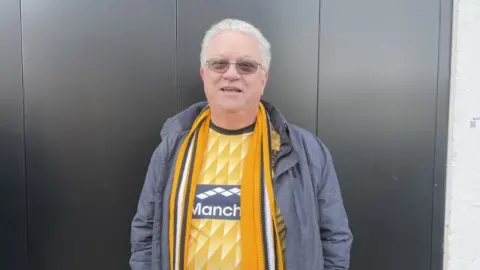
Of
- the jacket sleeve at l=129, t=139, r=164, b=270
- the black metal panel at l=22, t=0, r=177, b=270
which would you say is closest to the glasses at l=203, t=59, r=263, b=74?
the jacket sleeve at l=129, t=139, r=164, b=270

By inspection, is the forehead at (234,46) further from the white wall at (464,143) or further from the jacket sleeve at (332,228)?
the white wall at (464,143)

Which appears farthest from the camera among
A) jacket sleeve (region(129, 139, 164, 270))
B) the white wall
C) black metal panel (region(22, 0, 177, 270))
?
black metal panel (region(22, 0, 177, 270))

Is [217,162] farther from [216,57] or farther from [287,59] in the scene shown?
[287,59]

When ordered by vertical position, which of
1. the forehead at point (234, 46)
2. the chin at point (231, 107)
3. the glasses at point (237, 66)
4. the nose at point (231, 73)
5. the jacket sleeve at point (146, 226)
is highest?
the forehead at point (234, 46)

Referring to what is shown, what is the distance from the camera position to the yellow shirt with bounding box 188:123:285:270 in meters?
1.45

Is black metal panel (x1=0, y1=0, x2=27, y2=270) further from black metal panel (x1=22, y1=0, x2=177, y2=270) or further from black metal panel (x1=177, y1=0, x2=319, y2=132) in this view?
black metal panel (x1=177, y1=0, x2=319, y2=132)

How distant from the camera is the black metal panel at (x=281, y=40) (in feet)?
7.68

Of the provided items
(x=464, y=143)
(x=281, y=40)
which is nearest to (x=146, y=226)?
(x=281, y=40)

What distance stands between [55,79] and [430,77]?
2.39 meters

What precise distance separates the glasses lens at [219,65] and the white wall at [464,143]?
161 cm

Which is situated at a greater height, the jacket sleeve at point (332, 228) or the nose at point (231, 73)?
the nose at point (231, 73)

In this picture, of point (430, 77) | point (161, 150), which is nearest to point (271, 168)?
point (161, 150)

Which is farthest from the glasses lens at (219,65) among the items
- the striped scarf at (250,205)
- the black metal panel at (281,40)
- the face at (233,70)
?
the black metal panel at (281,40)

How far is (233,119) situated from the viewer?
5.07 feet
